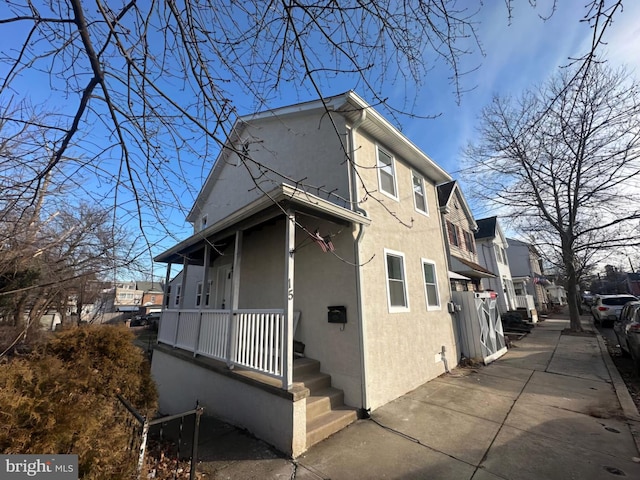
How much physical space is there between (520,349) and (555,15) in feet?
40.5

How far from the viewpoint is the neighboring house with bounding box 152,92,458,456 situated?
4480 millimetres

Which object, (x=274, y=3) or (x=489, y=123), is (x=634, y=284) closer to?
(x=489, y=123)

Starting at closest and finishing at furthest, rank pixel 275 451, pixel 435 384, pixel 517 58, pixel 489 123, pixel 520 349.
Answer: pixel 517 58
pixel 275 451
pixel 435 384
pixel 520 349
pixel 489 123

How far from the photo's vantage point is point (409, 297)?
6.91 m

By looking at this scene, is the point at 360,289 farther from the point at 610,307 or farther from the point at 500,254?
the point at 500,254

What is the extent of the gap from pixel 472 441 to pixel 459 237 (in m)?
12.4

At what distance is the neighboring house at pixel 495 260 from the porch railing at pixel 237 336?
19.8 metres


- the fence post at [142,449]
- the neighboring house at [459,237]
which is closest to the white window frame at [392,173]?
the neighboring house at [459,237]

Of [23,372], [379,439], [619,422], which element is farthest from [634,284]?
[23,372]

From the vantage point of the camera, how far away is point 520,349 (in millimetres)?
11039

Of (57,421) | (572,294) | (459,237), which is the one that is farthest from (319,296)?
(572,294)

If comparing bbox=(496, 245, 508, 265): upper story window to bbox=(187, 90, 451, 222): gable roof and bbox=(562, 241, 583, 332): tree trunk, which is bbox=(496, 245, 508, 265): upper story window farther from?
bbox=(187, 90, 451, 222): gable roof

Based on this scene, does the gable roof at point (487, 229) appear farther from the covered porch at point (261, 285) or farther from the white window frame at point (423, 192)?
the covered porch at point (261, 285)

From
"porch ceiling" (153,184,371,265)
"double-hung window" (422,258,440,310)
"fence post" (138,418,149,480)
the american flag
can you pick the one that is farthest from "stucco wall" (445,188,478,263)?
"fence post" (138,418,149,480)
